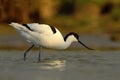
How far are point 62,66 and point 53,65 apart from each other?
8.2 inches

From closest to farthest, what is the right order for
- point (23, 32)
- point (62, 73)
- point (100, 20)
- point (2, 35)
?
point (62, 73)
point (23, 32)
point (2, 35)
point (100, 20)

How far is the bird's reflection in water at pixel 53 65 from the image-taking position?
1110cm

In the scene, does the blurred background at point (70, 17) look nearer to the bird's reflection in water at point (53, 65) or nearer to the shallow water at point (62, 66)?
the shallow water at point (62, 66)

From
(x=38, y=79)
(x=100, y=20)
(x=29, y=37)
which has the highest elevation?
(x=100, y=20)

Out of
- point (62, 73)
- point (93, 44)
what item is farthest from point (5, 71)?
point (93, 44)

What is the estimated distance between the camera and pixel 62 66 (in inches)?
449

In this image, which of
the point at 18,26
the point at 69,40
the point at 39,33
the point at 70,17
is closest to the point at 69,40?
the point at 69,40

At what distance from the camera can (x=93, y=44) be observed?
17.1m

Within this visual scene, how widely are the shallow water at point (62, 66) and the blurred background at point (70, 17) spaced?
135 inches

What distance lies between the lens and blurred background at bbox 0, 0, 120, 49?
1835 cm

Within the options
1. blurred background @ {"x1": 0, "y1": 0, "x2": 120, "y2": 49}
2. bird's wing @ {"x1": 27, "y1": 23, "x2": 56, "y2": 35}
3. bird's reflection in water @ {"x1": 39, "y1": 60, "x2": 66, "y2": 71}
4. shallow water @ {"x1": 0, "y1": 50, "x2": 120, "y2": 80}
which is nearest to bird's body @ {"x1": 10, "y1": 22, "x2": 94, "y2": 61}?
bird's wing @ {"x1": 27, "y1": 23, "x2": 56, "y2": 35}

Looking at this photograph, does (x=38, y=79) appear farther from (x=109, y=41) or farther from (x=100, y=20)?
(x=100, y=20)

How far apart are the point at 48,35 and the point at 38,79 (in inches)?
128

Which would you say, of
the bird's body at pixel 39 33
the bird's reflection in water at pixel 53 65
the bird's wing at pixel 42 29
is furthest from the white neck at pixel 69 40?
the bird's reflection in water at pixel 53 65
